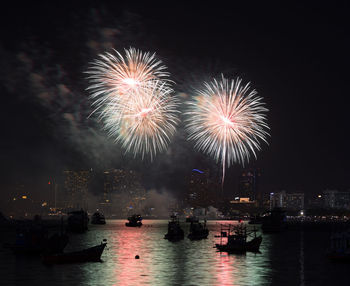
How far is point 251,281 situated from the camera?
77.2 meters

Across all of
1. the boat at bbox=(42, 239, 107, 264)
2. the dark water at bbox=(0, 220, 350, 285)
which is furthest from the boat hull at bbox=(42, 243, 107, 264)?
the dark water at bbox=(0, 220, 350, 285)

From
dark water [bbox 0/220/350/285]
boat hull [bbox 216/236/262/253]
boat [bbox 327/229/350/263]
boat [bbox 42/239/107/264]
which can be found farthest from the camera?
boat hull [bbox 216/236/262/253]

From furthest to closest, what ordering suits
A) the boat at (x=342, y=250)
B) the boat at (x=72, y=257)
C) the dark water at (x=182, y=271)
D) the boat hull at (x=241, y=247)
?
the boat hull at (x=241, y=247)
the boat at (x=342, y=250)
the boat at (x=72, y=257)
the dark water at (x=182, y=271)

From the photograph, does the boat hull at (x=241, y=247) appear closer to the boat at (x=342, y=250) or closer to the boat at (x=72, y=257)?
the boat at (x=342, y=250)

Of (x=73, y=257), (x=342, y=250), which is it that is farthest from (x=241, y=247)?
(x=73, y=257)

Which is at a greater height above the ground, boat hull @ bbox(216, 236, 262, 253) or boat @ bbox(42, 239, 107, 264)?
boat hull @ bbox(216, 236, 262, 253)

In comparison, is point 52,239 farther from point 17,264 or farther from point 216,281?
point 216,281

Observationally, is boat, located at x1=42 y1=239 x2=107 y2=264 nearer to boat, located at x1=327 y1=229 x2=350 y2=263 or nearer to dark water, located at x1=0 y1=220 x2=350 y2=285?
dark water, located at x1=0 y1=220 x2=350 y2=285

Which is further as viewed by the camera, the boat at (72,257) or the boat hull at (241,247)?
the boat hull at (241,247)

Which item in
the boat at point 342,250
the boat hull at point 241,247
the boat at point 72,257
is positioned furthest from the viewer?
the boat hull at point 241,247

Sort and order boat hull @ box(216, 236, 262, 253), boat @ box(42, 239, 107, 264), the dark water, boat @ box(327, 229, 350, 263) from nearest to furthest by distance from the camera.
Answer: the dark water, boat @ box(42, 239, 107, 264), boat @ box(327, 229, 350, 263), boat hull @ box(216, 236, 262, 253)

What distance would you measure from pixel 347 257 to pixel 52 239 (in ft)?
176

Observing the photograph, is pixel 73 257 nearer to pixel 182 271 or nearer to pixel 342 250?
pixel 182 271

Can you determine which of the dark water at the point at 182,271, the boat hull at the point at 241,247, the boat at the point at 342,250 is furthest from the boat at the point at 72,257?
the boat at the point at 342,250
